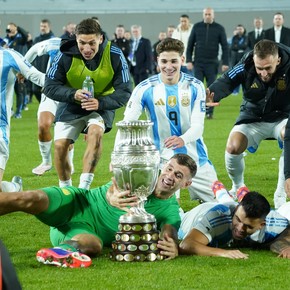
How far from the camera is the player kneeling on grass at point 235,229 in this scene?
6008 millimetres

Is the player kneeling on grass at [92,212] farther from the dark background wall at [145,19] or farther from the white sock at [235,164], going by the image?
the dark background wall at [145,19]

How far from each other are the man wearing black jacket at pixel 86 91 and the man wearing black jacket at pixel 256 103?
36.3 inches

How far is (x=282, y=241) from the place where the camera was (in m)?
6.32

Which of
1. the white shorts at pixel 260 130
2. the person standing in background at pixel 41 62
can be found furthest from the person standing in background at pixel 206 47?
the white shorts at pixel 260 130

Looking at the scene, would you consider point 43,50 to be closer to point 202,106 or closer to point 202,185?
point 202,106

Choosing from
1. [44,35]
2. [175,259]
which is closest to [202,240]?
[175,259]

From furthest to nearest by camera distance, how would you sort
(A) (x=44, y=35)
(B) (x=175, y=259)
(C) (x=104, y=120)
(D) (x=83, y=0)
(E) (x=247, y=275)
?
(D) (x=83, y=0)
(A) (x=44, y=35)
(C) (x=104, y=120)
(B) (x=175, y=259)
(E) (x=247, y=275)

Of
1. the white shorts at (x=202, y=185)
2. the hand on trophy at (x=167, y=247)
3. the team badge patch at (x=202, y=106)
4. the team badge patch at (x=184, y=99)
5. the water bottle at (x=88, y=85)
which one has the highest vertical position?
the water bottle at (x=88, y=85)

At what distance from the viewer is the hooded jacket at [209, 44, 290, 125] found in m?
8.43

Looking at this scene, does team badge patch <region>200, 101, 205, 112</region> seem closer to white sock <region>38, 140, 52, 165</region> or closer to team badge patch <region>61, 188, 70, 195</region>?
team badge patch <region>61, 188, 70, 195</region>

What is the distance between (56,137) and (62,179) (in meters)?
0.42

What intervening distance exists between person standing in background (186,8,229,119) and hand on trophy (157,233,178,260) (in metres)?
13.4

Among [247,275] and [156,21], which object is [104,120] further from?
[156,21]

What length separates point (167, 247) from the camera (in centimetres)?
611
